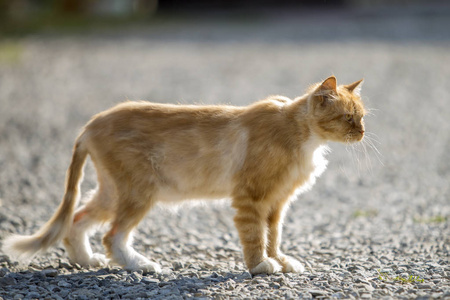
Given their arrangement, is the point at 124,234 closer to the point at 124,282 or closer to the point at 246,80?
the point at 124,282

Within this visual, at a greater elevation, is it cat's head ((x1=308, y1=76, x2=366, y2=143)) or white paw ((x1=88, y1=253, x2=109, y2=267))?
cat's head ((x1=308, y1=76, x2=366, y2=143))

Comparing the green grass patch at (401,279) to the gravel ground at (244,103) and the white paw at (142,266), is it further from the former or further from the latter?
the white paw at (142,266)

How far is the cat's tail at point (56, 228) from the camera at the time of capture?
4.31 metres

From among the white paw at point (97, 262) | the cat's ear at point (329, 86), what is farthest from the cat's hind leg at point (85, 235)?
the cat's ear at point (329, 86)

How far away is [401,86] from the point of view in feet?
43.8

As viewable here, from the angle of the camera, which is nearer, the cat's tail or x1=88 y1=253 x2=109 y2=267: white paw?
the cat's tail

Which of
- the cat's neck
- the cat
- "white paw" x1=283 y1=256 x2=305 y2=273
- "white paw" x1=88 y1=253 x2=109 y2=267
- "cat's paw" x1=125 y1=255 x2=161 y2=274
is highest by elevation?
the cat's neck

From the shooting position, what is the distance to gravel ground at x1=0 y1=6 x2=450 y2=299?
164 inches

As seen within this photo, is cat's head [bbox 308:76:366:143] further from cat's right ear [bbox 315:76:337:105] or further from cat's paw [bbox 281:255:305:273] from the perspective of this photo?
cat's paw [bbox 281:255:305:273]

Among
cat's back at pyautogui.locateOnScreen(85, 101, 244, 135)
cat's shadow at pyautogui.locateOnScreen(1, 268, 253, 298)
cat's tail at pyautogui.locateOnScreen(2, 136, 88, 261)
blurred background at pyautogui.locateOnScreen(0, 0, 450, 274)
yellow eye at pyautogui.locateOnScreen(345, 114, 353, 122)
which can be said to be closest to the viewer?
cat's shadow at pyautogui.locateOnScreen(1, 268, 253, 298)

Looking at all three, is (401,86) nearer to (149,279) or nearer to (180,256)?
(180,256)

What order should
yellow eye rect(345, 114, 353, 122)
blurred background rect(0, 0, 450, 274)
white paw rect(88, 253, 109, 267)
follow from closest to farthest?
yellow eye rect(345, 114, 353, 122)
white paw rect(88, 253, 109, 267)
blurred background rect(0, 0, 450, 274)

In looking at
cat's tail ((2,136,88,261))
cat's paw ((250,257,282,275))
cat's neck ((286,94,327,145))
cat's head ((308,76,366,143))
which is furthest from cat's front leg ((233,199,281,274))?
cat's tail ((2,136,88,261))

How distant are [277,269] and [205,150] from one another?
3.31 feet
